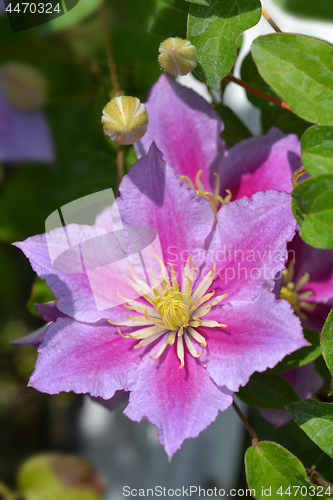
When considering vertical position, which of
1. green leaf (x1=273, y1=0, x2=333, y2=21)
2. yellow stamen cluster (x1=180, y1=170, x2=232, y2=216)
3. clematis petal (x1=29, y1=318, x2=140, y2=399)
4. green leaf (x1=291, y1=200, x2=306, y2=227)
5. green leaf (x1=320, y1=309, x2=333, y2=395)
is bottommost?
clematis petal (x1=29, y1=318, x2=140, y2=399)

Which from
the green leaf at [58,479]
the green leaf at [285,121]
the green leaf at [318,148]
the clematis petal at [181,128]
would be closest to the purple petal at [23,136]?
the clematis petal at [181,128]

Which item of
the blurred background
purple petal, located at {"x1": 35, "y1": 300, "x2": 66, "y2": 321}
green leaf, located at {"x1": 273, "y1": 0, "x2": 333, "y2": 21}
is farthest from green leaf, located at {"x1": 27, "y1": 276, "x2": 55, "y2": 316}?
green leaf, located at {"x1": 273, "y1": 0, "x2": 333, "y2": 21}

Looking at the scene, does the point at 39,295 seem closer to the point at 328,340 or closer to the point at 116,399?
the point at 116,399

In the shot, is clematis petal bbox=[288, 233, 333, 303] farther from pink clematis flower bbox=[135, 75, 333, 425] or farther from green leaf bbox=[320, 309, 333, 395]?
green leaf bbox=[320, 309, 333, 395]

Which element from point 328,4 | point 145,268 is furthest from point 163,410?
point 328,4

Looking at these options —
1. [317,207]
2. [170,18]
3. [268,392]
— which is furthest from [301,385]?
[170,18]

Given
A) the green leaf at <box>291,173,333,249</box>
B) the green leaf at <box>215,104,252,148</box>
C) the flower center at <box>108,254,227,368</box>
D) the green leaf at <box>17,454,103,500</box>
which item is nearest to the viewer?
the green leaf at <box>291,173,333,249</box>

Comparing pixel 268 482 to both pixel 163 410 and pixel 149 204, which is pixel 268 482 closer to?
pixel 163 410
